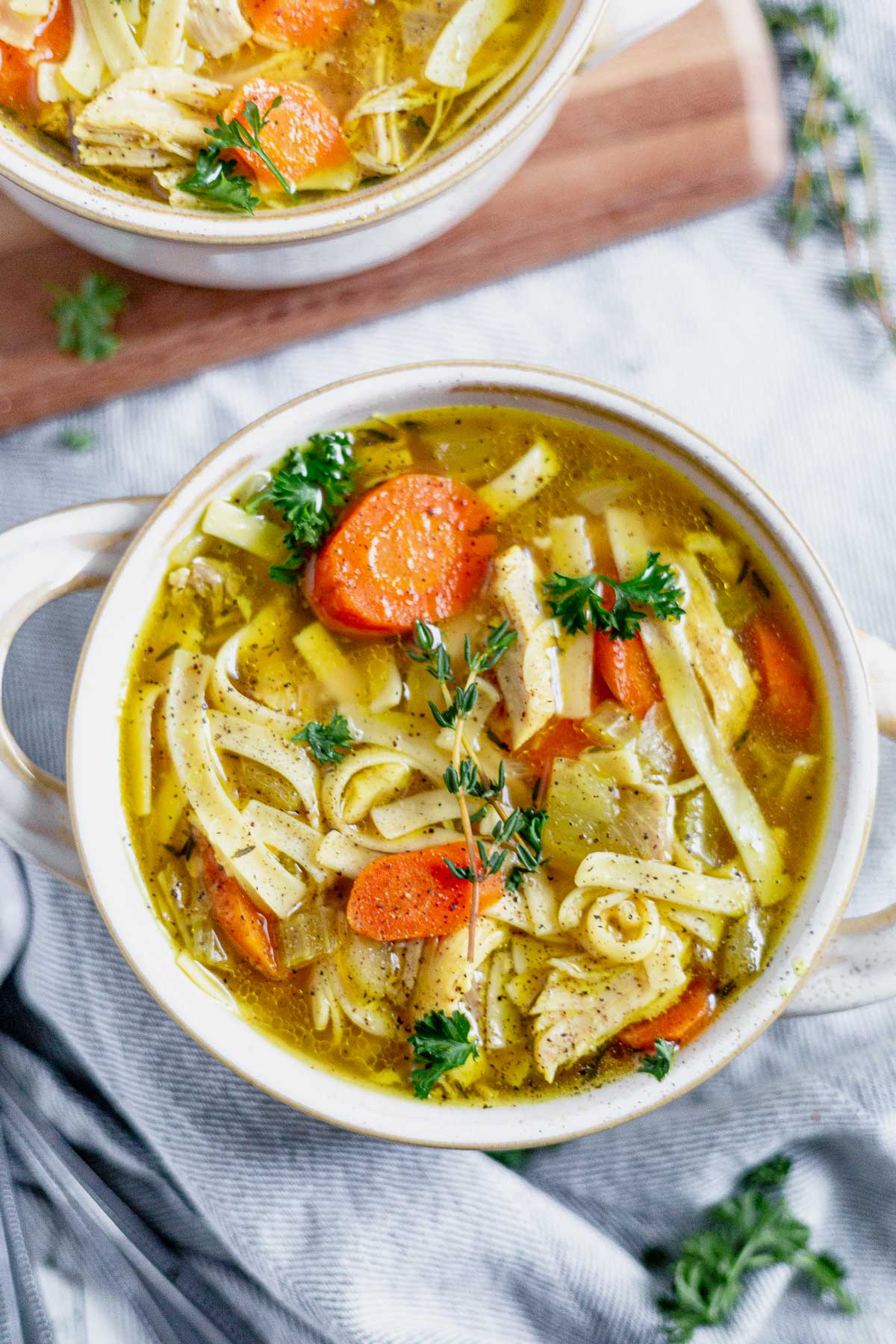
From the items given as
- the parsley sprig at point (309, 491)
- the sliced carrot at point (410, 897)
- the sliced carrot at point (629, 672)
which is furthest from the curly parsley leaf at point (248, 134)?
the sliced carrot at point (410, 897)

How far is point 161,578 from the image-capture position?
209 centimetres

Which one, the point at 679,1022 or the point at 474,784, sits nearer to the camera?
the point at 474,784

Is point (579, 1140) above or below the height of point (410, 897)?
below

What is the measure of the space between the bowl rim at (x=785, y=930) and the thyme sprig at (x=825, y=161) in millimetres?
1073

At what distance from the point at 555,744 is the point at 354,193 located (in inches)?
40.7

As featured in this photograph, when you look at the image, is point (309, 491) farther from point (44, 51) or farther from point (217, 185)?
point (44, 51)

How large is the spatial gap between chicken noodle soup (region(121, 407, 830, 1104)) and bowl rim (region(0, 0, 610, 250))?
35cm

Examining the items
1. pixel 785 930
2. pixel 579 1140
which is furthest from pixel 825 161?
pixel 579 1140

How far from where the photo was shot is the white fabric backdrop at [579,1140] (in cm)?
250

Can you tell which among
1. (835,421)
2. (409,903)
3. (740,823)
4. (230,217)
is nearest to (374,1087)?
(409,903)

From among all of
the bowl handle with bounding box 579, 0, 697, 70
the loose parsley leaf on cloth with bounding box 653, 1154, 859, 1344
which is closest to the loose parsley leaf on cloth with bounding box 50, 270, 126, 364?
the bowl handle with bounding box 579, 0, 697, 70

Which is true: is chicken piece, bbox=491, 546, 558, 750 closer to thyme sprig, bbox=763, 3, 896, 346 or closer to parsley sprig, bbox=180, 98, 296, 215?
parsley sprig, bbox=180, 98, 296, 215

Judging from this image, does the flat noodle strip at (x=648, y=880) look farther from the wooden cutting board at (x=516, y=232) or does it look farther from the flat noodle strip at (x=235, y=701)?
the wooden cutting board at (x=516, y=232)

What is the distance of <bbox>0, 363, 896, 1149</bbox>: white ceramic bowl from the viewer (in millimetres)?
1998
